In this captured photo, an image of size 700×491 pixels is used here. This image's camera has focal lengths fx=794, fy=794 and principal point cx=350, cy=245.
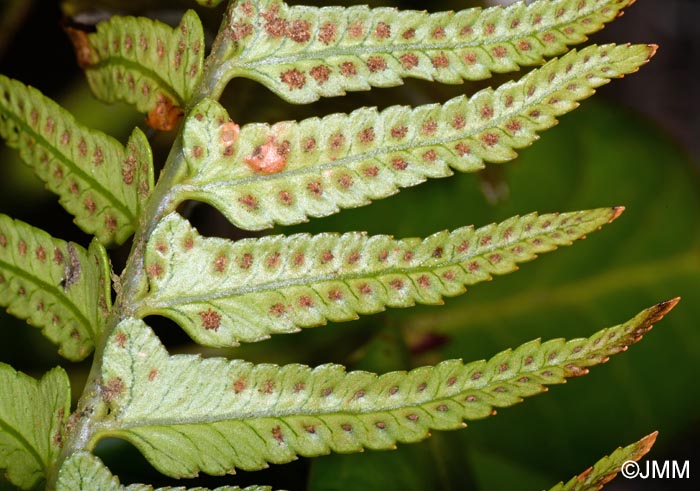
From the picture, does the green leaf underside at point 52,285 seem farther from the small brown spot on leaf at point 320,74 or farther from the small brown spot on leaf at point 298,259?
the small brown spot on leaf at point 320,74

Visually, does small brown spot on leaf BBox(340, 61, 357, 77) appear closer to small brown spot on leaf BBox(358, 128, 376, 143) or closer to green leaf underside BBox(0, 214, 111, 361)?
small brown spot on leaf BBox(358, 128, 376, 143)

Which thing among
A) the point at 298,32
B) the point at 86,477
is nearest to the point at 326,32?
the point at 298,32

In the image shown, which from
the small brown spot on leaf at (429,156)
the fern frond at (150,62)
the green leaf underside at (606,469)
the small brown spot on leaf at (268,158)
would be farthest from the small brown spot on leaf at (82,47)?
the green leaf underside at (606,469)

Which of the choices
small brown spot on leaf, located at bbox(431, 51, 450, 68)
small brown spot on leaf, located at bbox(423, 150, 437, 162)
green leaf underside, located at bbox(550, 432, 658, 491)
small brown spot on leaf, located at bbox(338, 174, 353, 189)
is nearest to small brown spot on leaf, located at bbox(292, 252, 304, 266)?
small brown spot on leaf, located at bbox(338, 174, 353, 189)

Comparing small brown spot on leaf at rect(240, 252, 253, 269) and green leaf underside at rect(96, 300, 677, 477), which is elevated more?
small brown spot on leaf at rect(240, 252, 253, 269)

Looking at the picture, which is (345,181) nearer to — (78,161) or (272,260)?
(272,260)

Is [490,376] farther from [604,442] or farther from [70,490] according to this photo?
[604,442]
